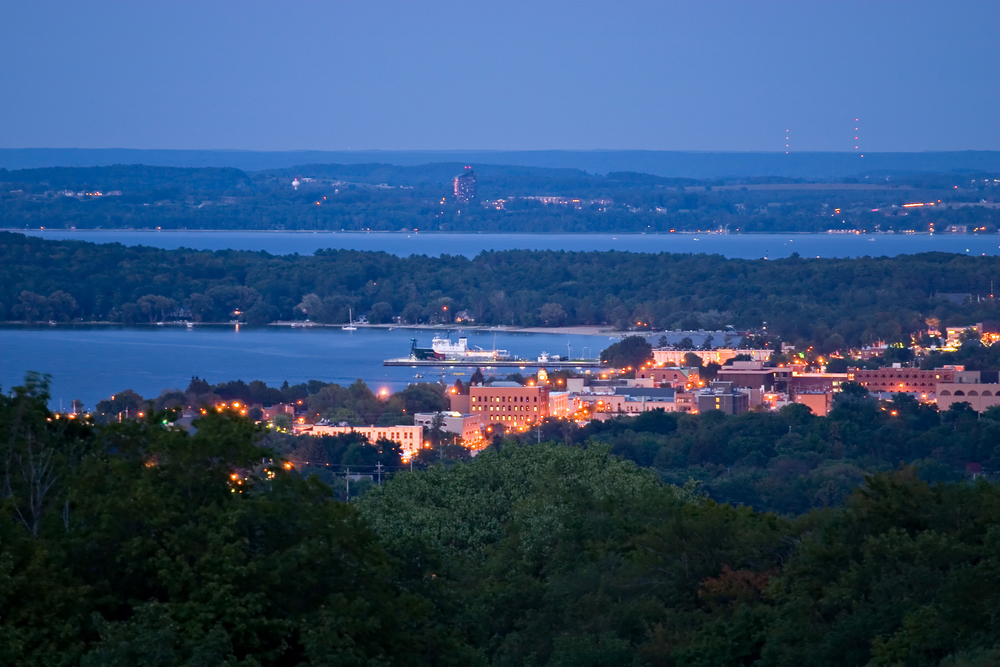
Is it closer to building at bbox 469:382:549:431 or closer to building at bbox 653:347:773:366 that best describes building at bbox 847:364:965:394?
building at bbox 653:347:773:366

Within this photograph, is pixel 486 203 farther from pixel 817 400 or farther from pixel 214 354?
pixel 817 400

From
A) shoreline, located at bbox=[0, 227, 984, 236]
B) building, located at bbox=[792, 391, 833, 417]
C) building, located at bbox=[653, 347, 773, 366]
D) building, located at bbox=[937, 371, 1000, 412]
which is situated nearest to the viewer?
building, located at bbox=[792, 391, 833, 417]

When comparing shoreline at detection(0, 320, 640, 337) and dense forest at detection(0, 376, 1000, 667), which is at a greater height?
dense forest at detection(0, 376, 1000, 667)

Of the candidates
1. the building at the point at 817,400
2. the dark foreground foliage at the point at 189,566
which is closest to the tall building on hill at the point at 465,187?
the building at the point at 817,400

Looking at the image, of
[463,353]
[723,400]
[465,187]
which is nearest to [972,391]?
[723,400]

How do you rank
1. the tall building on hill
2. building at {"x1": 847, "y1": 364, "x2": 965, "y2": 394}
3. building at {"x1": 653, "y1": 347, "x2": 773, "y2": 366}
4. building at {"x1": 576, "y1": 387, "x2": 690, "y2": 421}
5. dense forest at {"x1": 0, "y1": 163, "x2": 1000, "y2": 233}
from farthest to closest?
the tall building on hill, dense forest at {"x1": 0, "y1": 163, "x2": 1000, "y2": 233}, building at {"x1": 653, "y1": 347, "x2": 773, "y2": 366}, building at {"x1": 847, "y1": 364, "x2": 965, "y2": 394}, building at {"x1": 576, "y1": 387, "x2": 690, "y2": 421}

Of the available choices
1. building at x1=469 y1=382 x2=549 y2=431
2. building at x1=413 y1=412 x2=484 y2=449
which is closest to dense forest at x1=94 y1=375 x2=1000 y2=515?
building at x1=413 y1=412 x2=484 y2=449

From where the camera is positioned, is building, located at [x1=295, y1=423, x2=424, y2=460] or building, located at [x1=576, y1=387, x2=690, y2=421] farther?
building, located at [x1=576, y1=387, x2=690, y2=421]
